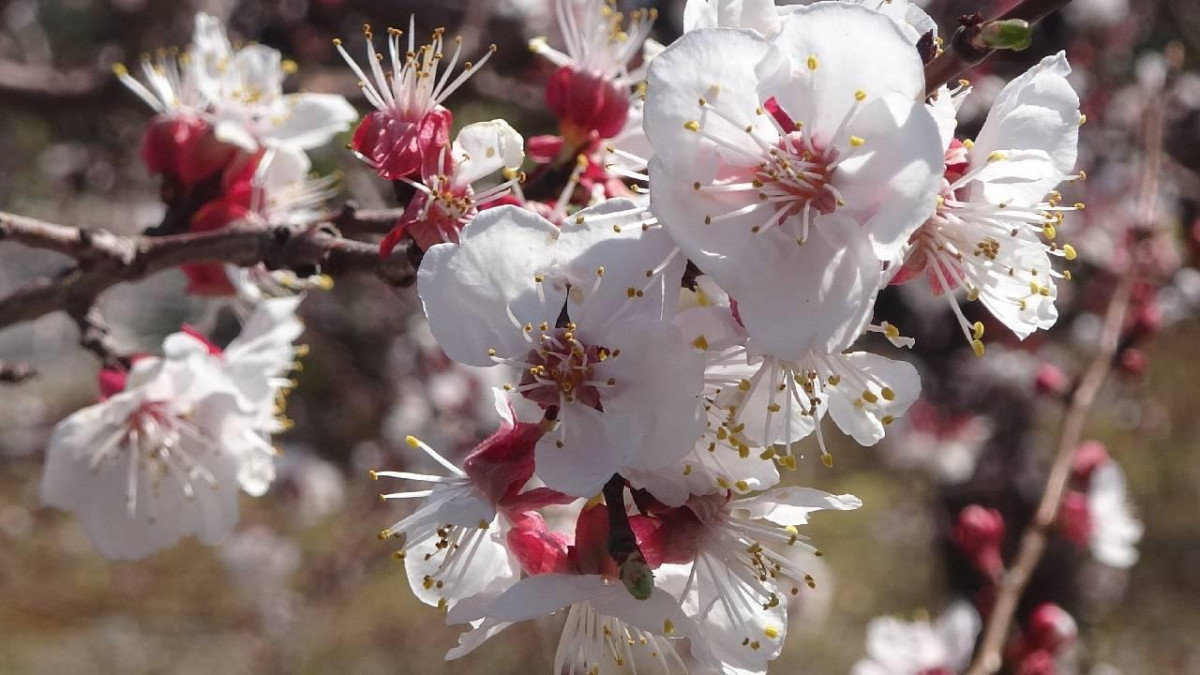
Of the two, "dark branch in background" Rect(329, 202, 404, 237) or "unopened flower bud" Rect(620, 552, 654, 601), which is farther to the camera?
Result: "dark branch in background" Rect(329, 202, 404, 237)

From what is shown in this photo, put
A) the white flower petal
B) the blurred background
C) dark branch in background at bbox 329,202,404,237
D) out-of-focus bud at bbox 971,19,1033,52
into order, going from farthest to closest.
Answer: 1. the blurred background
2. dark branch in background at bbox 329,202,404,237
3. the white flower petal
4. out-of-focus bud at bbox 971,19,1033,52

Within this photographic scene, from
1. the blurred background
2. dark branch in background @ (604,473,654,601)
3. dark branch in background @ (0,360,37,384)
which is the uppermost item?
dark branch in background @ (604,473,654,601)

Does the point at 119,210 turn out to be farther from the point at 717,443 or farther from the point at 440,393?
the point at 717,443

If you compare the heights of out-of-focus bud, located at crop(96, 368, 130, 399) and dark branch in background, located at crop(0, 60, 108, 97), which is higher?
out-of-focus bud, located at crop(96, 368, 130, 399)

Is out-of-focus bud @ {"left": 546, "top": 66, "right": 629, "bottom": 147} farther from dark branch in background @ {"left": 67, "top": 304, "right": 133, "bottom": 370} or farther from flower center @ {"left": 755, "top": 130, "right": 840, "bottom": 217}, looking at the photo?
dark branch in background @ {"left": 67, "top": 304, "right": 133, "bottom": 370}

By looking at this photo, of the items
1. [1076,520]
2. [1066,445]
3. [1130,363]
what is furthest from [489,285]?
[1076,520]

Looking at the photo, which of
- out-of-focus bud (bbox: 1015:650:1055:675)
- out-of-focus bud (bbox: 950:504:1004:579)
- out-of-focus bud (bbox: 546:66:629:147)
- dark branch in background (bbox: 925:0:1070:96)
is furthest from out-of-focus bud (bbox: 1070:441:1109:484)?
dark branch in background (bbox: 925:0:1070:96)

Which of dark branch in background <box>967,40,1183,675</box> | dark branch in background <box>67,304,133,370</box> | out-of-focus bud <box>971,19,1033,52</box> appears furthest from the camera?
dark branch in background <box>967,40,1183,675</box>
